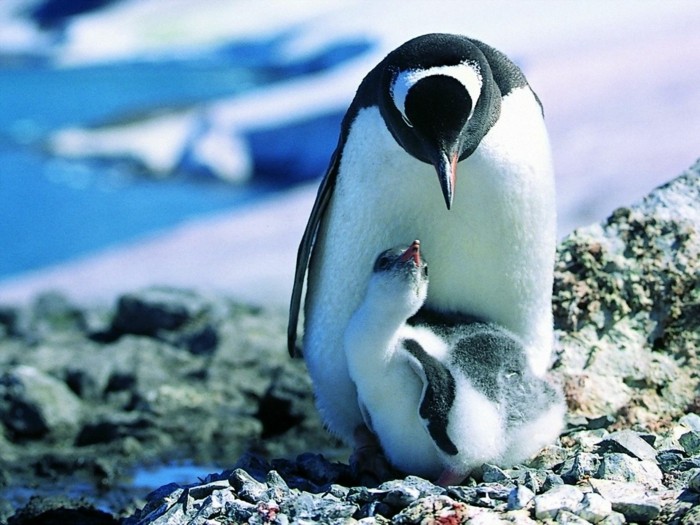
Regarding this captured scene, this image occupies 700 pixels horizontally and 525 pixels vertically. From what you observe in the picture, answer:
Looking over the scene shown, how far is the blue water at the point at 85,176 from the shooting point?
38.1ft

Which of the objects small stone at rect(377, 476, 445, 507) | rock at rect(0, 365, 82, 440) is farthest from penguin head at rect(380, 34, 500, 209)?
rock at rect(0, 365, 82, 440)

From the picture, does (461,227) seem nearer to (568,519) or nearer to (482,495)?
(482,495)

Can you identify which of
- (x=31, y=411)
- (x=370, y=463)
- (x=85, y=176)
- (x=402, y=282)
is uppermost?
(x=402, y=282)

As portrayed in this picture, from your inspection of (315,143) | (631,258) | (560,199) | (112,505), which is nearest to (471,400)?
(631,258)

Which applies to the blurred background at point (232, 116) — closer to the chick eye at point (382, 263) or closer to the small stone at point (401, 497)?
the chick eye at point (382, 263)

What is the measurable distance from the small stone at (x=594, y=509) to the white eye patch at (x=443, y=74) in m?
0.89

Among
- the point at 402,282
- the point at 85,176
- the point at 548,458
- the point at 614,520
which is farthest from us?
the point at 85,176

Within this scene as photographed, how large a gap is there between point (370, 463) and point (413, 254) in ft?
1.98

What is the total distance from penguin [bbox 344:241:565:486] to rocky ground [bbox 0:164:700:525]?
0.08 metres

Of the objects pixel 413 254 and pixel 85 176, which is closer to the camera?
pixel 413 254

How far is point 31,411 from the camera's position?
5.23 metres

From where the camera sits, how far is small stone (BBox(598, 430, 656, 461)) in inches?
119

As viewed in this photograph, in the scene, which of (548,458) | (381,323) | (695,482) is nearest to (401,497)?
(381,323)

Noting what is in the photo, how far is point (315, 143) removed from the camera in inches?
486
